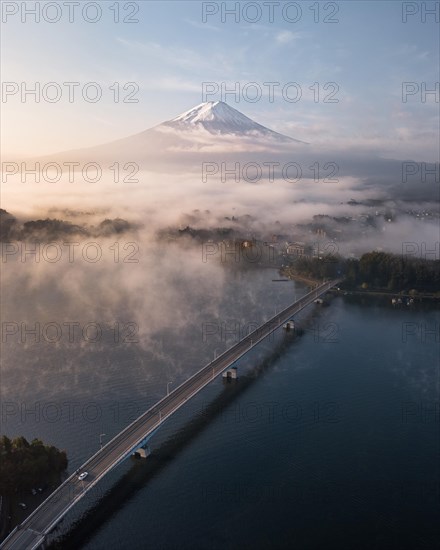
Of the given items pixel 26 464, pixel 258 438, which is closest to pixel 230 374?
pixel 258 438

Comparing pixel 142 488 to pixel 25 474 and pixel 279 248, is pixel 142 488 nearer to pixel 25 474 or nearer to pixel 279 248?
pixel 25 474

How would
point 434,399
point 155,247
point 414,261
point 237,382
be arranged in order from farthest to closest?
point 155,247, point 414,261, point 237,382, point 434,399

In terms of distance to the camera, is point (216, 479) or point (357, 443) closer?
Result: point (216, 479)

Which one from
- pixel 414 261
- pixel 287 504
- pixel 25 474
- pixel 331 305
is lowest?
pixel 287 504

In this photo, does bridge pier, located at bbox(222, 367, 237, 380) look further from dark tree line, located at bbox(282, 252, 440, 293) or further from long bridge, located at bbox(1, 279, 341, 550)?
dark tree line, located at bbox(282, 252, 440, 293)

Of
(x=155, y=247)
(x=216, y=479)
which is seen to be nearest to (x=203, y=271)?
(x=155, y=247)

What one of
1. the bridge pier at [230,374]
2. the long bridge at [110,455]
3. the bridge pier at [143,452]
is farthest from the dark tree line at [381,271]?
the bridge pier at [143,452]
